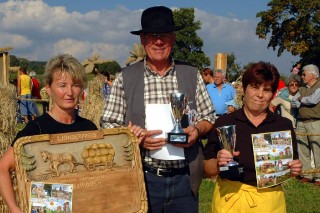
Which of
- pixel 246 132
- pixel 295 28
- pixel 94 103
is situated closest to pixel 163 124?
pixel 246 132

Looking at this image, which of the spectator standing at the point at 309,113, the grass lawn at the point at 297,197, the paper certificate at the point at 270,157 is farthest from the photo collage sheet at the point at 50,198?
the spectator standing at the point at 309,113

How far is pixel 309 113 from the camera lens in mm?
9234

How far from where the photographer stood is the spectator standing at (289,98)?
33.0ft

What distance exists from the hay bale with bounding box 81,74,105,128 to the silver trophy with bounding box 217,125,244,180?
10.9 m

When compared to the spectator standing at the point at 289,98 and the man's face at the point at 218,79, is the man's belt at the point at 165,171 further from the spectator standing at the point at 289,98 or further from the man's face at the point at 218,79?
the man's face at the point at 218,79

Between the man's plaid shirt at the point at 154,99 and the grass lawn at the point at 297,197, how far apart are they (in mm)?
3871

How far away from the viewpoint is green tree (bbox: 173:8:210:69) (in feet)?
211

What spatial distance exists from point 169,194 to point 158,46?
1.00 metres

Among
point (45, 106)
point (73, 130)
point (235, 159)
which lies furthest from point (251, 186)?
point (45, 106)

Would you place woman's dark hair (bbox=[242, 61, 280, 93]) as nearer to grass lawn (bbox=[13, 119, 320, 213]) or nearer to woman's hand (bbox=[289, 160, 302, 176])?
woman's hand (bbox=[289, 160, 302, 176])

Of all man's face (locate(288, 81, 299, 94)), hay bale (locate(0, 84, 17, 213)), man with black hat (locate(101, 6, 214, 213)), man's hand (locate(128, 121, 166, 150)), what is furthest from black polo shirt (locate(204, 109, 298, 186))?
man's face (locate(288, 81, 299, 94))

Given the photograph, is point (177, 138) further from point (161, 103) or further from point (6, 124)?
point (6, 124)

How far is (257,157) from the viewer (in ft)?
11.6

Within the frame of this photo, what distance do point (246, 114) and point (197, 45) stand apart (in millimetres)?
63574
